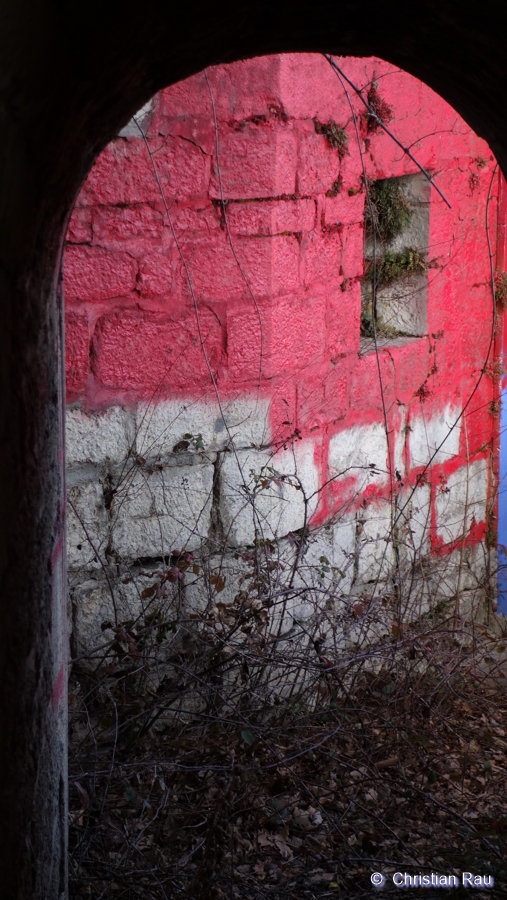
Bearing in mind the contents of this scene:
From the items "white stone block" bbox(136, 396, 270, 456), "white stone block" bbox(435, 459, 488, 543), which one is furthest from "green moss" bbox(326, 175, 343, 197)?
"white stone block" bbox(435, 459, 488, 543)

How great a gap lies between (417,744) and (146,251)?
190 cm

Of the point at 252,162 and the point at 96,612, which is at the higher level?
the point at 252,162

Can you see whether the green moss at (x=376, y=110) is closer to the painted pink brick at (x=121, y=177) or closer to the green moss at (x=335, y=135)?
the green moss at (x=335, y=135)

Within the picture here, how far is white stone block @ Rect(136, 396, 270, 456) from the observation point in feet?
9.33

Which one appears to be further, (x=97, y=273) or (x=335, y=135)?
(x=335, y=135)

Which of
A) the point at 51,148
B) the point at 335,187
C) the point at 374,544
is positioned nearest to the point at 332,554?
the point at 374,544

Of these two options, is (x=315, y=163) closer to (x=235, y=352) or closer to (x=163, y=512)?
(x=235, y=352)

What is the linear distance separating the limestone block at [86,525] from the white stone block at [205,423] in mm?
227

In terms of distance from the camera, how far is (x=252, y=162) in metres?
2.85

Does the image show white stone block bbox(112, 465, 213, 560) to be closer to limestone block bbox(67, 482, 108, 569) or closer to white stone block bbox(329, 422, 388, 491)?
limestone block bbox(67, 482, 108, 569)

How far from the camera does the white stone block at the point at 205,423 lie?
2.84 metres

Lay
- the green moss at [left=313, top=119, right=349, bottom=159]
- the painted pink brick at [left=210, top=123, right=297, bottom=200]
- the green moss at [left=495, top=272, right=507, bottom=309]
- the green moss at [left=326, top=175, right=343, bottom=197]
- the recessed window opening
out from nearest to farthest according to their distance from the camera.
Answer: the painted pink brick at [left=210, top=123, right=297, bottom=200] → the green moss at [left=313, top=119, right=349, bottom=159] → the green moss at [left=326, top=175, right=343, bottom=197] → the recessed window opening → the green moss at [left=495, top=272, right=507, bottom=309]

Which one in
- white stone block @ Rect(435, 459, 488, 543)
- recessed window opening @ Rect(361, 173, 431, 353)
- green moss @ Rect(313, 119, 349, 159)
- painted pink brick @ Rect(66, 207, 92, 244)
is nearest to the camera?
painted pink brick @ Rect(66, 207, 92, 244)

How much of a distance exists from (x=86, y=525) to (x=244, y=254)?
1.10 metres
